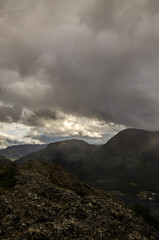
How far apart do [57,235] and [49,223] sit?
5.81ft

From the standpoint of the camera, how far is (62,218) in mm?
17031

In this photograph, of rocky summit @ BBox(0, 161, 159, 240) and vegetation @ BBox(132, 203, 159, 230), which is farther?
vegetation @ BBox(132, 203, 159, 230)

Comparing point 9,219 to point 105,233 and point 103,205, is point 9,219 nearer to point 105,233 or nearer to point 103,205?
point 105,233

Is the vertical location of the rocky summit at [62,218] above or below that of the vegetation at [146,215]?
above

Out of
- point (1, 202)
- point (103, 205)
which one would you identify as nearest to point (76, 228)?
point (103, 205)

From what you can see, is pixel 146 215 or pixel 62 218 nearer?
pixel 62 218

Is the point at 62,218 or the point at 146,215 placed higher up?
the point at 62,218

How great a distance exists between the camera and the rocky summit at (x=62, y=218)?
1403 centimetres

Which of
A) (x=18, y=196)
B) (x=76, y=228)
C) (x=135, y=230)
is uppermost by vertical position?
(x=18, y=196)

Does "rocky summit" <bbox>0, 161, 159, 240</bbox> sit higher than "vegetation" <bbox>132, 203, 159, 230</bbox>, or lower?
higher

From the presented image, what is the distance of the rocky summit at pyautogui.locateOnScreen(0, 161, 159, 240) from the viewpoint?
1403cm

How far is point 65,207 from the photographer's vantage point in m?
19.9

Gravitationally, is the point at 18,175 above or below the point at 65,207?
above

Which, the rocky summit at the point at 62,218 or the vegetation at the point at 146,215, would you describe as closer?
the rocky summit at the point at 62,218
